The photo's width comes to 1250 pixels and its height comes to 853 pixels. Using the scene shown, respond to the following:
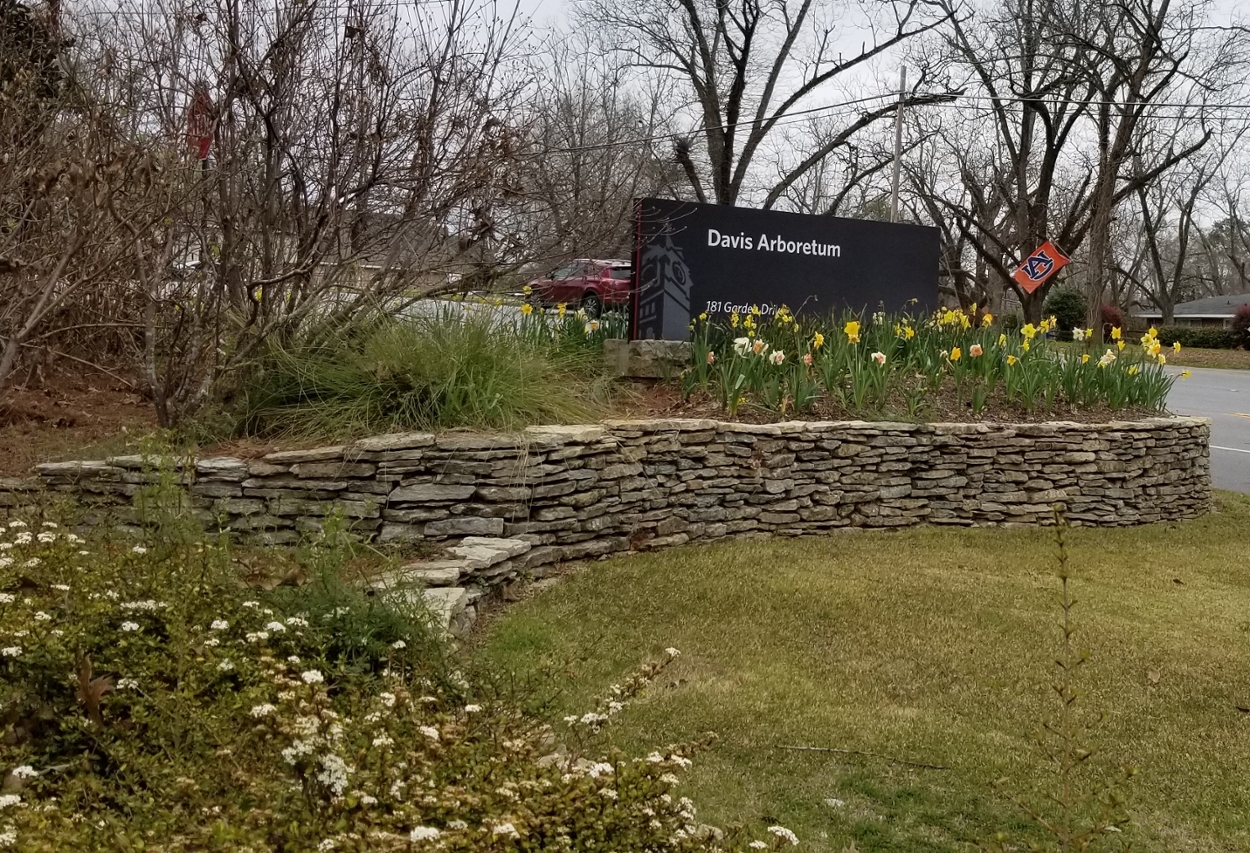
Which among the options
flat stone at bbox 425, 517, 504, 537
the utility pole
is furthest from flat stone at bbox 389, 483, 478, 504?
the utility pole

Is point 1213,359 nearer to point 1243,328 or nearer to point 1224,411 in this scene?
point 1243,328

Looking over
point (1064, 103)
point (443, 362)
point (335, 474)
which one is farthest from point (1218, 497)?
point (1064, 103)

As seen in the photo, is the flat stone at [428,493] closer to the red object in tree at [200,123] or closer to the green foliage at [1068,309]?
the red object in tree at [200,123]

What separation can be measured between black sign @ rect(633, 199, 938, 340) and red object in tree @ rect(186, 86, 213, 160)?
9.48 feet

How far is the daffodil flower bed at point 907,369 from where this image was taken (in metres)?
7.14

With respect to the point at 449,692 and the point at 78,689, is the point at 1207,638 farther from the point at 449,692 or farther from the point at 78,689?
the point at 78,689

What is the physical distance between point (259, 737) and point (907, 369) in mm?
6190

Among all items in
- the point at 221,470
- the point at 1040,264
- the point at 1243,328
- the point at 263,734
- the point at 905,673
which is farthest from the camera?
the point at 1243,328

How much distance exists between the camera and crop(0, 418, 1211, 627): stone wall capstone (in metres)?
5.26

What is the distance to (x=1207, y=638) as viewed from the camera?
4.98m

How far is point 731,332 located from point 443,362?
2.67 meters

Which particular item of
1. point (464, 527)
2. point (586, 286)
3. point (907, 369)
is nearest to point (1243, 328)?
point (586, 286)

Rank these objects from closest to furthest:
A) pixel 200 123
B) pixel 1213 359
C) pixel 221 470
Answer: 1. pixel 221 470
2. pixel 200 123
3. pixel 1213 359

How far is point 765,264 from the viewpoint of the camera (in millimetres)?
7992
